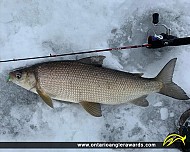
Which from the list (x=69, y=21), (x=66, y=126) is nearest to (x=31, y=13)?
(x=69, y=21)

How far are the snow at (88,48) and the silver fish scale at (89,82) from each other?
23 cm

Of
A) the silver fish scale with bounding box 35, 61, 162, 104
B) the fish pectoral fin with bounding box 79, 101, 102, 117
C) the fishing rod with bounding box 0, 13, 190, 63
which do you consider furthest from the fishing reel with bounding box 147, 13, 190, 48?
the fish pectoral fin with bounding box 79, 101, 102, 117

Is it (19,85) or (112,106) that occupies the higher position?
(19,85)

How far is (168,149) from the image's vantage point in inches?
116

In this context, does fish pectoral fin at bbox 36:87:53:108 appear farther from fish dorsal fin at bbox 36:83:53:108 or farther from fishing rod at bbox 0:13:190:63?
fishing rod at bbox 0:13:190:63

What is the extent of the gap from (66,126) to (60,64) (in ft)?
1.90

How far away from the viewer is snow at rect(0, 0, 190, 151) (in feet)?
9.66

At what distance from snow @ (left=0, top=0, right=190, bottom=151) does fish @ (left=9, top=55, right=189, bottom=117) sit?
8.3 inches

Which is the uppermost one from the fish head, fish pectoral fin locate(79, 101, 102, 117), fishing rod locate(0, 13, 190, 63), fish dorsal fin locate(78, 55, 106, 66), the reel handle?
the reel handle

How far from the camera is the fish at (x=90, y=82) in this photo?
9.01ft

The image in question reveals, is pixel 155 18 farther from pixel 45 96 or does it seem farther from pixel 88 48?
pixel 45 96

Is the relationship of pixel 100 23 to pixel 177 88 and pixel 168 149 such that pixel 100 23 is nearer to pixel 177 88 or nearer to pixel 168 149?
pixel 177 88

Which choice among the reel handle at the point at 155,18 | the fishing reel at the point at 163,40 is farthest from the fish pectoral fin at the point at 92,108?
the reel handle at the point at 155,18

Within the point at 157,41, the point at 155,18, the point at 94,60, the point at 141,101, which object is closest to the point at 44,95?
the point at 94,60
